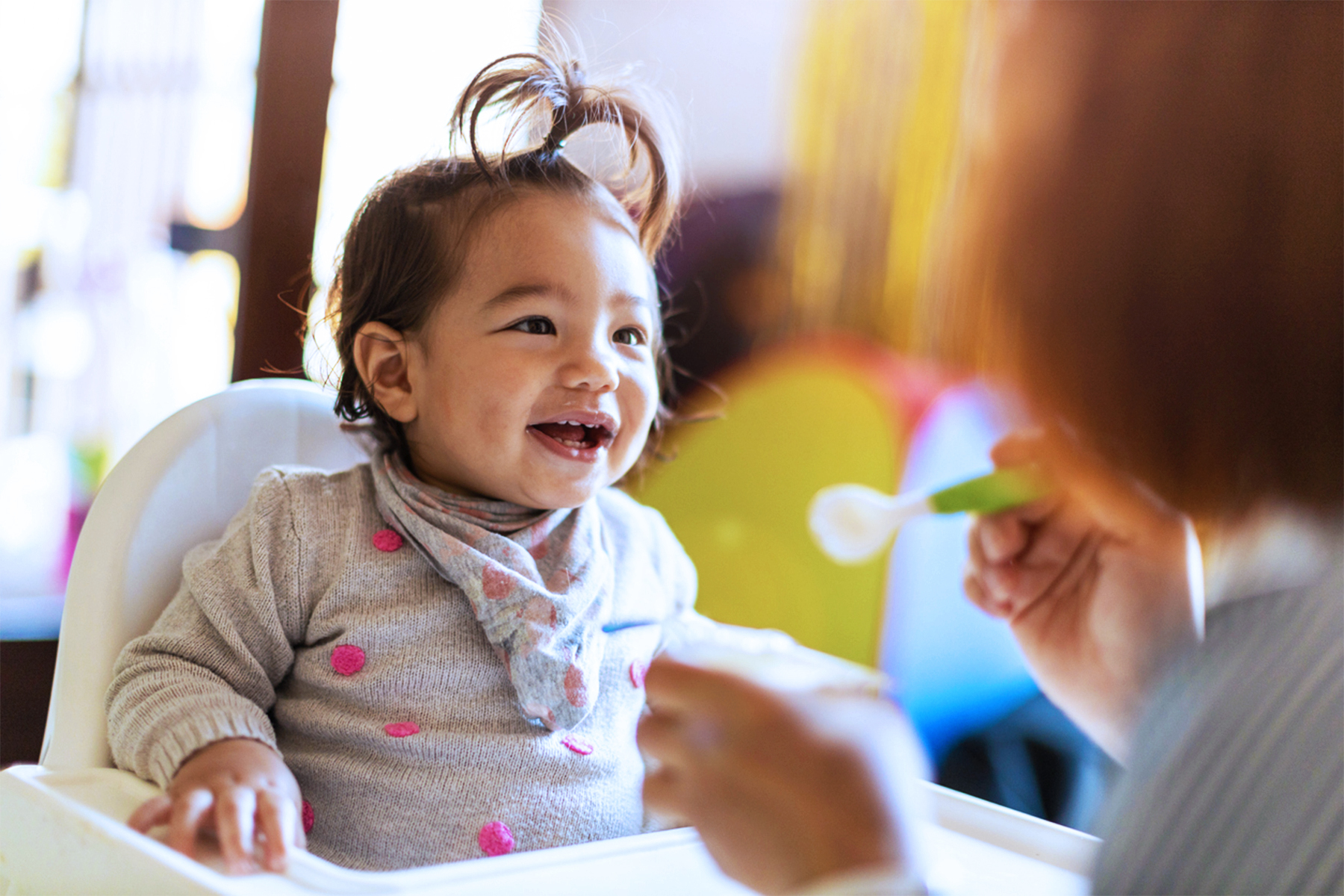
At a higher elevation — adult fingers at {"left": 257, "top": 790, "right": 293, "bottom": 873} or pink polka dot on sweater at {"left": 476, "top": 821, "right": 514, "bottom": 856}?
adult fingers at {"left": 257, "top": 790, "right": 293, "bottom": 873}

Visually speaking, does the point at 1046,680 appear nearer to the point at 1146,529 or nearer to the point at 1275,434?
the point at 1146,529

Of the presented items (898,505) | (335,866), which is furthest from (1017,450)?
(335,866)

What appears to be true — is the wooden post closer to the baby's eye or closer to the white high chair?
the white high chair

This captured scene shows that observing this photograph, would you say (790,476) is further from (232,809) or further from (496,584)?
(232,809)

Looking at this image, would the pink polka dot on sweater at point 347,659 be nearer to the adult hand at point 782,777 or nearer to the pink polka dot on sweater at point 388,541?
the pink polka dot on sweater at point 388,541

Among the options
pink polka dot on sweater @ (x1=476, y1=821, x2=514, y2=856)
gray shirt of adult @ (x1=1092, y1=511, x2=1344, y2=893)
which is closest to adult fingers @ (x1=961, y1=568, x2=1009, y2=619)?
gray shirt of adult @ (x1=1092, y1=511, x2=1344, y2=893)

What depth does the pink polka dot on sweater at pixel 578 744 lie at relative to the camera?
76 centimetres

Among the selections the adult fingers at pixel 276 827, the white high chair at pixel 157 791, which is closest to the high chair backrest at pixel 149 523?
the white high chair at pixel 157 791

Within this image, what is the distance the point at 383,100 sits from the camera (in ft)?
4.80

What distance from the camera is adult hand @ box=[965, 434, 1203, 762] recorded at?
0.53 meters

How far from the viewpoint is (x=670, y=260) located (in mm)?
Answer: 1948

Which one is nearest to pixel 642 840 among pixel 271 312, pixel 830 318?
pixel 271 312

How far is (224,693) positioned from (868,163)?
1.90 metres

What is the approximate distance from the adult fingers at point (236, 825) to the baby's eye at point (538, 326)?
1.33 ft
